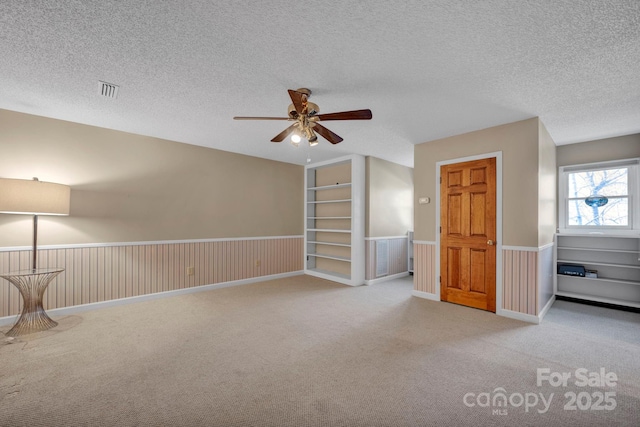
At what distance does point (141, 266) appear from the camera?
4.11 meters

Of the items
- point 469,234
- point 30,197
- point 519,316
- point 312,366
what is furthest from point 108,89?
point 519,316

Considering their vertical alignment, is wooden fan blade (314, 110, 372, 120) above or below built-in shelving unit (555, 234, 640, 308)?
above

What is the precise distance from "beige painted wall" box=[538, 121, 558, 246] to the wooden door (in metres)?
0.48

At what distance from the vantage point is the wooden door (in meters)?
3.68

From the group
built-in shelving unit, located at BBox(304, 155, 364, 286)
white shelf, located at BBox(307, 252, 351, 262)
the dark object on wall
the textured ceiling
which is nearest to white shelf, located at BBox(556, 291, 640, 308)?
the dark object on wall

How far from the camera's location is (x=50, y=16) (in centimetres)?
174

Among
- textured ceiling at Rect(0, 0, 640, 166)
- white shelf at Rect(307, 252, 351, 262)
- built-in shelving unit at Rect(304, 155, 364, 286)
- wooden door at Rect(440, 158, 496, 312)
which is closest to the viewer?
textured ceiling at Rect(0, 0, 640, 166)

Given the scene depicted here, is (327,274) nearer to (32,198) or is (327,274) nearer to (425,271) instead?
(425,271)

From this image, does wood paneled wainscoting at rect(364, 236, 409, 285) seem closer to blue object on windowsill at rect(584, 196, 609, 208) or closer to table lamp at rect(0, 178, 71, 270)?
blue object on windowsill at rect(584, 196, 609, 208)

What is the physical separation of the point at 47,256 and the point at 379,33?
4.45m

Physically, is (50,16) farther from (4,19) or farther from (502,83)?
(502,83)

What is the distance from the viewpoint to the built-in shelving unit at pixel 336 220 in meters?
5.21

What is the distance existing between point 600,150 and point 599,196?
70 cm

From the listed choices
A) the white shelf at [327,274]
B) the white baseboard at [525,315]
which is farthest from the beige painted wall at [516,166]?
the white shelf at [327,274]
